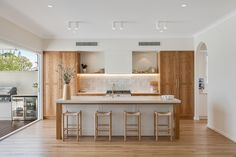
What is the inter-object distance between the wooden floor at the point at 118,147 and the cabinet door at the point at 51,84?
99.6 inches

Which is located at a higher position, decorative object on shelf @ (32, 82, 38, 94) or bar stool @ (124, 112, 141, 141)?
decorative object on shelf @ (32, 82, 38, 94)

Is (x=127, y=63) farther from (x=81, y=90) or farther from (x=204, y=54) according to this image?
(x=204, y=54)

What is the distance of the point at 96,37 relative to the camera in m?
9.45

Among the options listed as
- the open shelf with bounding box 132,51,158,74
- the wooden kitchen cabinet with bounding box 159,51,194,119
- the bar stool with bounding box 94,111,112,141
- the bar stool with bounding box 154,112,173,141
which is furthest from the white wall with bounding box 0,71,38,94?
the bar stool with bounding box 154,112,173,141

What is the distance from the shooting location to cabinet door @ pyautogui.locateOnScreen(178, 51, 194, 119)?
937 centimetres

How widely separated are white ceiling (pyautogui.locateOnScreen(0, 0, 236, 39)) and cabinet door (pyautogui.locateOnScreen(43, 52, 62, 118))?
3.83ft

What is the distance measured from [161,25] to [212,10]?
5.90 ft

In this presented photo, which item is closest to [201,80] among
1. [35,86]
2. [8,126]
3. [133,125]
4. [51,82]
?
[133,125]

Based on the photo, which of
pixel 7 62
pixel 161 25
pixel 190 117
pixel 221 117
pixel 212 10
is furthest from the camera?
pixel 7 62

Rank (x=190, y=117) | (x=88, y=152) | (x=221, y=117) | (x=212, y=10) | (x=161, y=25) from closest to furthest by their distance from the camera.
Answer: (x=88, y=152), (x=212, y=10), (x=221, y=117), (x=161, y=25), (x=190, y=117)

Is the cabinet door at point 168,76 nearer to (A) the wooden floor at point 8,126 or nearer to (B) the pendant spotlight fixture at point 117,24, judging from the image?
(B) the pendant spotlight fixture at point 117,24

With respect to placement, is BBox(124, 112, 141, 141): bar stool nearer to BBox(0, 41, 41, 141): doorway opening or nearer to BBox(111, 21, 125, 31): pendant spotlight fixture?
BBox(111, 21, 125, 31): pendant spotlight fixture

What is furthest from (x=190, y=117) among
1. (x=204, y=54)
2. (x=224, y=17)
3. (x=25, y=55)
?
(x=25, y=55)

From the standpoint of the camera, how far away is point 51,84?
954 centimetres
